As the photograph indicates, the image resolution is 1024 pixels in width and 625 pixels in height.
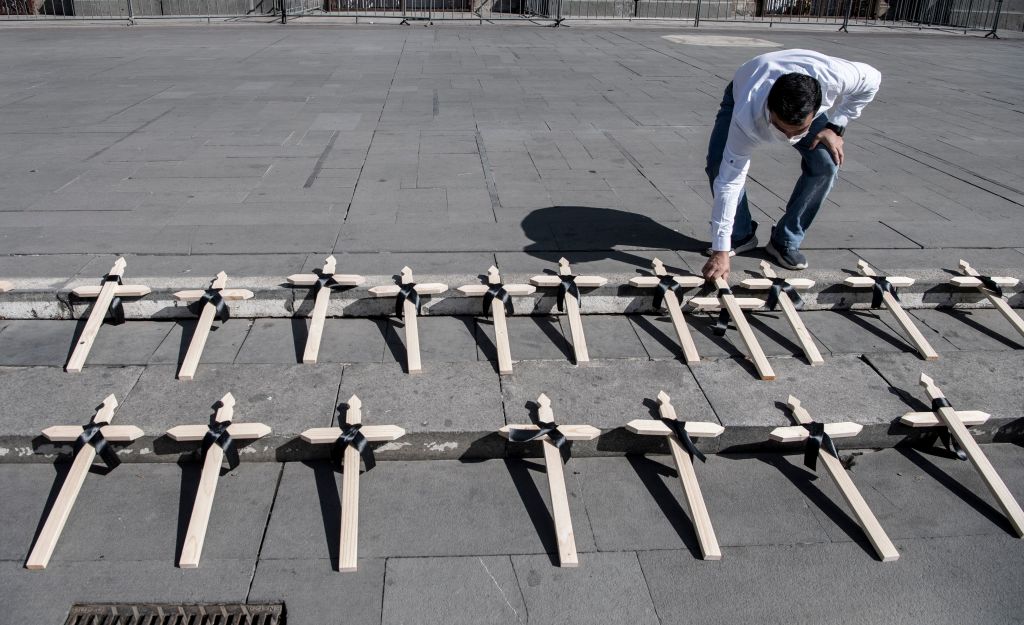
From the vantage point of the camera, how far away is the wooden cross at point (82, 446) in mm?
2998

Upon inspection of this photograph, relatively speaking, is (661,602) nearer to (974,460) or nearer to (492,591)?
(492,591)

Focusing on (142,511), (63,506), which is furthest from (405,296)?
(63,506)

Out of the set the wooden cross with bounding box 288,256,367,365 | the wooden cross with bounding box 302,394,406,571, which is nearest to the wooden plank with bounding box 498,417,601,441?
the wooden cross with bounding box 302,394,406,571

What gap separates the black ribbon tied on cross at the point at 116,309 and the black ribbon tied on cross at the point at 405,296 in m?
1.71

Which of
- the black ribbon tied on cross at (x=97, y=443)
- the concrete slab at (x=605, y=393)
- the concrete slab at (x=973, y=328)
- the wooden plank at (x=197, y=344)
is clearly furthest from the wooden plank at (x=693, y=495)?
the black ribbon tied on cross at (x=97, y=443)

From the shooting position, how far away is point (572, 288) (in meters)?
4.53

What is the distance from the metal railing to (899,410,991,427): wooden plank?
20316 mm

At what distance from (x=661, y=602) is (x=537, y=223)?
360 centimetres

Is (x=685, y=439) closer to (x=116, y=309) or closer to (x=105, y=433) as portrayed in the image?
(x=105, y=433)

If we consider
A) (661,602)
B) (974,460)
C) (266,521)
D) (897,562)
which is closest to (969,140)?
(974,460)

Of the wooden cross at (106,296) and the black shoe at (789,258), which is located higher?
the black shoe at (789,258)

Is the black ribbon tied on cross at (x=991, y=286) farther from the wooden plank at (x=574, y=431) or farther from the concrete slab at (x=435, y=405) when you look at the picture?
the concrete slab at (x=435, y=405)

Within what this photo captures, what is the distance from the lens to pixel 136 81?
1141 centimetres

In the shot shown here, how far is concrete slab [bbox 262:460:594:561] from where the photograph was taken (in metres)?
3.01
